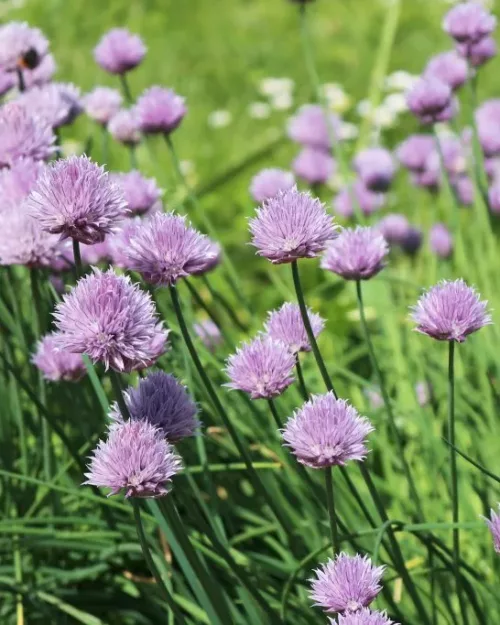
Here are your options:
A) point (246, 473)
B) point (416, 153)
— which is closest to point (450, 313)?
point (246, 473)

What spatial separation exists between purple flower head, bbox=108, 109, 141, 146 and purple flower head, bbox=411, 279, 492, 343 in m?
0.77

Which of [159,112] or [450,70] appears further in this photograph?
[450,70]

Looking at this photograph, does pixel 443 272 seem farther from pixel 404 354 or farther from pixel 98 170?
pixel 98 170

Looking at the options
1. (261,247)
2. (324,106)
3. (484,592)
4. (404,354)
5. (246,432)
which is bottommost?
(484,592)

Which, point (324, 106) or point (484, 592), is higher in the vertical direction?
point (324, 106)

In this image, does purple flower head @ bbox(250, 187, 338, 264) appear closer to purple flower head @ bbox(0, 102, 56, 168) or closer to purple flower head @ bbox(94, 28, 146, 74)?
purple flower head @ bbox(0, 102, 56, 168)

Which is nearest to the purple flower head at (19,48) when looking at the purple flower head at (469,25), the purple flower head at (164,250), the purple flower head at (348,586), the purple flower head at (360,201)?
the purple flower head at (469,25)

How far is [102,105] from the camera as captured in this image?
161 cm

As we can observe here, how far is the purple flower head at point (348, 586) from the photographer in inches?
29.6

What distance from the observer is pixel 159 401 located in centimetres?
85

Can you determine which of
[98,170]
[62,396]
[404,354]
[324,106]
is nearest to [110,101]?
[324,106]

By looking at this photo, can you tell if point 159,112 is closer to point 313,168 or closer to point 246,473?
point 246,473

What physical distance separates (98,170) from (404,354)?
1.04 m

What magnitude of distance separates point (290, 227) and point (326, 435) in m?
0.17
